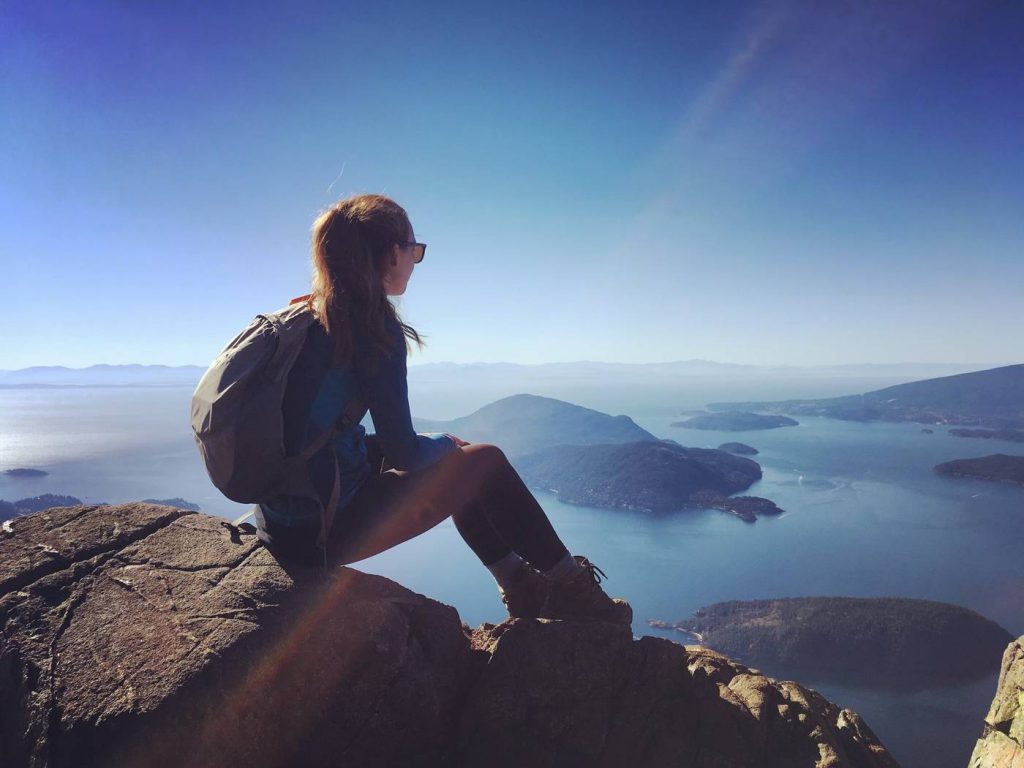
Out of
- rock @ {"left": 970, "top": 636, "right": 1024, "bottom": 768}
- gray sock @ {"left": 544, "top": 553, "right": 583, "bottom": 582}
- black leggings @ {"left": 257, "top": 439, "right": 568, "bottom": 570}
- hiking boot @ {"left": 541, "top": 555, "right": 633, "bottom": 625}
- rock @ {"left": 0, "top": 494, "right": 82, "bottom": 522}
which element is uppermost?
black leggings @ {"left": 257, "top": 439, "right": 568, "bottom": 570}

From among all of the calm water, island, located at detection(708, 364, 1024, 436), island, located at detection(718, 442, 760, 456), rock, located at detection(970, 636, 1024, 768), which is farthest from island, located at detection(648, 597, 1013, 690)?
island, located at detection(708, 364, 1024, 436)

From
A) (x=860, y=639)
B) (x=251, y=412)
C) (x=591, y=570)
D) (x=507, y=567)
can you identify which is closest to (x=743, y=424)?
(x=860, y=639)

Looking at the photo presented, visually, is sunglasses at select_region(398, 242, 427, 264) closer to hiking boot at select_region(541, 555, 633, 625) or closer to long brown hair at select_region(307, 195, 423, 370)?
long brown hair at select_region(307, 195, 423, 370)

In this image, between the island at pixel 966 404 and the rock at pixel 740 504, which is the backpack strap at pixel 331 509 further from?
the island at pixel 966 404

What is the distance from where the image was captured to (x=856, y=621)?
57.7 metres

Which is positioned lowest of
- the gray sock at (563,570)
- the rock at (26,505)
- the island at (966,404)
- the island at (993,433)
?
the rock at (26,505)

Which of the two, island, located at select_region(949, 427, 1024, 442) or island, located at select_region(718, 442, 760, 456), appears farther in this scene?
island, located at select_region(718, 442, 760, 456)

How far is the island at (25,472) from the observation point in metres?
124

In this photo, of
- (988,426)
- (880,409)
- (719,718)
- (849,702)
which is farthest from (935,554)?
(880,409)

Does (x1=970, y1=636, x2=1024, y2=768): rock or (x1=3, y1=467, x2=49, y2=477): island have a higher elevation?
(x1=970, y1=636, x2=1024, y2=768): rock

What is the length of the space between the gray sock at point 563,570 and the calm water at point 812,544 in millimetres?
48128

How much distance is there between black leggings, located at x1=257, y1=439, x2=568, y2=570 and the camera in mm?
3232

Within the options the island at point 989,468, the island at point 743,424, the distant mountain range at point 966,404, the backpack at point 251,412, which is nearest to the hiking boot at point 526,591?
the backpack at point 251,412

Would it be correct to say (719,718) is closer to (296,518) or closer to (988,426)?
(296,518)
